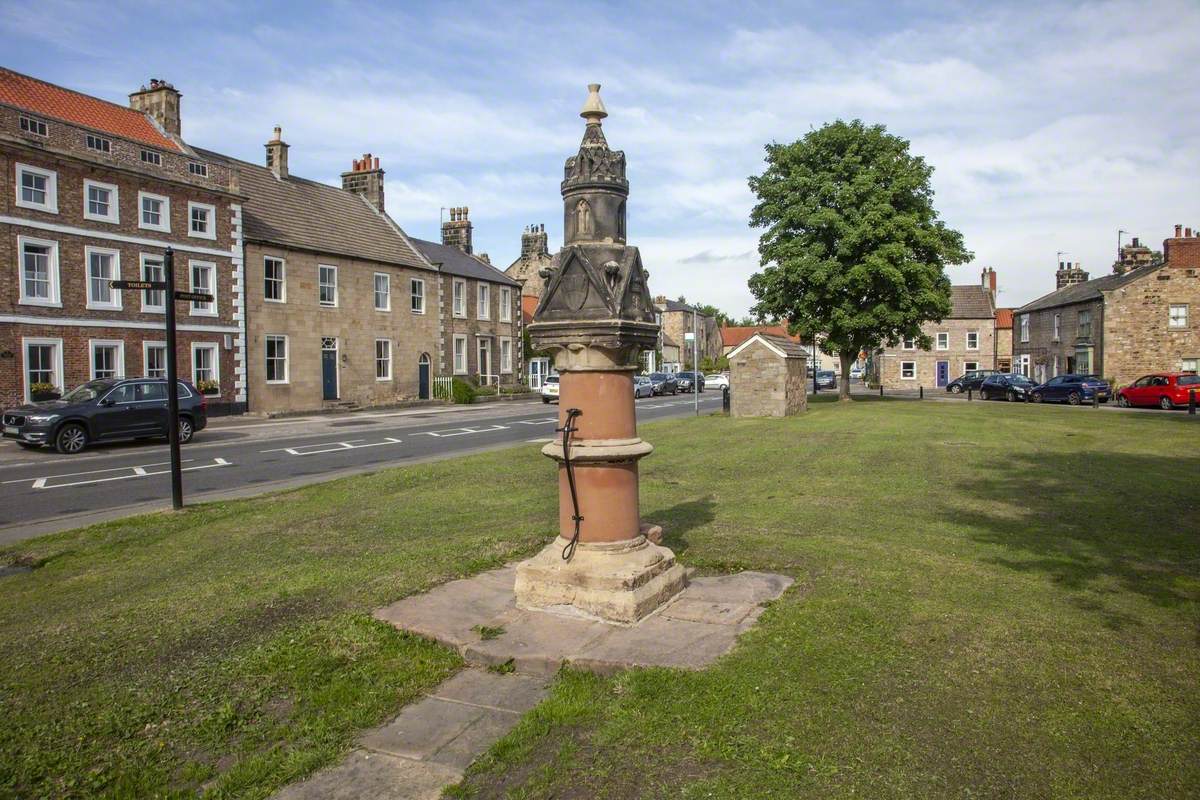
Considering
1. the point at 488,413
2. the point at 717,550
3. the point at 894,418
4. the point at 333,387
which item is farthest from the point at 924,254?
the point at 717,550

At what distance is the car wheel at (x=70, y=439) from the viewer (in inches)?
756

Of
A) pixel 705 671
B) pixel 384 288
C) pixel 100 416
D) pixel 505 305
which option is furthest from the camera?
pixel 505 305

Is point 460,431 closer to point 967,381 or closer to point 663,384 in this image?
point 663,384

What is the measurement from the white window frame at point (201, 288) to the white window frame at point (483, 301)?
707 inches

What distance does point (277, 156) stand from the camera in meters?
38.5

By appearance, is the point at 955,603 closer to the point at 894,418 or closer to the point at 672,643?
the point at 672,643

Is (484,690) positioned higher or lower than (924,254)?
lower

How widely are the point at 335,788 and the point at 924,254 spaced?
35.9 m

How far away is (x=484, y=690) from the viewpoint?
4.61 m

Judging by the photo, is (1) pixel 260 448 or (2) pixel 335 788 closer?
(2) pixel 335 788

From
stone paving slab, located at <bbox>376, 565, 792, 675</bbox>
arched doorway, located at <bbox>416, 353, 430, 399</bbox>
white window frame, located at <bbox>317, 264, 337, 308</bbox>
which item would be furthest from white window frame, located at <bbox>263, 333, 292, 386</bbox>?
stone paving slab, located at <bbox>376, 565, 792, 675</bbox>

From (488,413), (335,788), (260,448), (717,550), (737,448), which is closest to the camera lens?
(335,788)

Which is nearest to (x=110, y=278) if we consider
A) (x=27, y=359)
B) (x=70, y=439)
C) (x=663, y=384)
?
(x=27, y=359)

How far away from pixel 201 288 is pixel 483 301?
1928 cm
